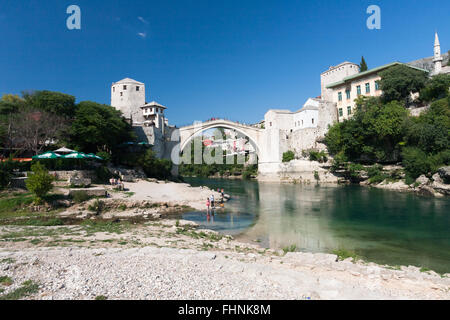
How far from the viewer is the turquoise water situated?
830cm

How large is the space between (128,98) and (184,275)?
33.7 metres

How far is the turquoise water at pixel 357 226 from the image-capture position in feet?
27.2

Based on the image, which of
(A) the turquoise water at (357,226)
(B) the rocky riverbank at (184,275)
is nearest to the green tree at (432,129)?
(A) the turquoise water at (357,226)

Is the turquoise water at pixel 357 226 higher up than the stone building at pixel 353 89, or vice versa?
the stone building at pixel 353 89

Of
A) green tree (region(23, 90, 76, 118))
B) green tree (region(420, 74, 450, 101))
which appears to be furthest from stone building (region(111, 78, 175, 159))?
green tree (region(420, 74, 450, 101))

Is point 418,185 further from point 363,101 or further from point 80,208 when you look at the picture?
point 80,208

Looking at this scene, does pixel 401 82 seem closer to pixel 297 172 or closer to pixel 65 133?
pixel 297 172

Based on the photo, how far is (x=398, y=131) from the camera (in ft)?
81.9

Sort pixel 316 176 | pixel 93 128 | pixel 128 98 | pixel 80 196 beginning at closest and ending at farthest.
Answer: pixel 80 196
pixel 93 128
pixel 128 98
pixel 316 176

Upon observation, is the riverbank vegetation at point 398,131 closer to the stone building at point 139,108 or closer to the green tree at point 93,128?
the stone building at point 139,108

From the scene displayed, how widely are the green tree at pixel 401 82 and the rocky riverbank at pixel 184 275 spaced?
27.4 meters

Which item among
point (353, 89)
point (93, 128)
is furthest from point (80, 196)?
point (353, 89)
